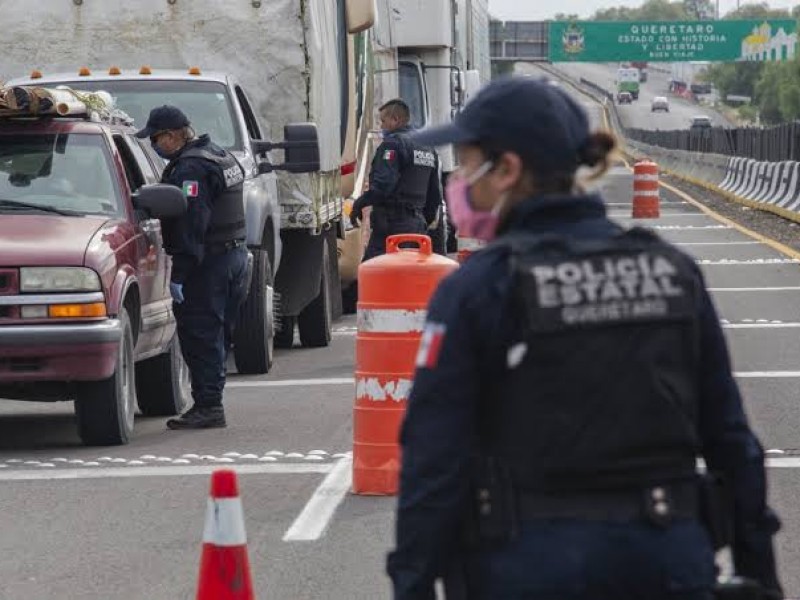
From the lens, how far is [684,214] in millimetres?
38469

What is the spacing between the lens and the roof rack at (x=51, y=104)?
11.4 m

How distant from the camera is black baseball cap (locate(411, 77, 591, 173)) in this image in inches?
148

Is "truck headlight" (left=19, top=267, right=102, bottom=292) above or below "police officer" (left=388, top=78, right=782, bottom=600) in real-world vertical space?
below

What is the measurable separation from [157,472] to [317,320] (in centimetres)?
673

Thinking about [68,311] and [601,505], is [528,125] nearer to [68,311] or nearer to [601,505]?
[601,505]

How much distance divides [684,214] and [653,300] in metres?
35.1

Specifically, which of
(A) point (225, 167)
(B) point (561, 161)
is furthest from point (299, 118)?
(B) point (561, 161)

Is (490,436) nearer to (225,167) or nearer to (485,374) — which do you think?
(485,374)

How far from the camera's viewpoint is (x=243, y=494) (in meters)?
9.68

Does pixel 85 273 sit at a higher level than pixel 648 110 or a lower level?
higher

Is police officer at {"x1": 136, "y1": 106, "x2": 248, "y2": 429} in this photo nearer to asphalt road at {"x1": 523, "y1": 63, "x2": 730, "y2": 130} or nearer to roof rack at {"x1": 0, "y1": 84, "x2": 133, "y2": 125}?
roof rack at {"x1": 0, "y1": 84, "x2": 133, "y2": 125}

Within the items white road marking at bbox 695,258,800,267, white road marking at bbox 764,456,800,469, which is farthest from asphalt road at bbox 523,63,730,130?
white road marking at bbox 764,456,800,469

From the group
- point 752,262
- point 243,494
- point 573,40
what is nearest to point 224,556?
point 243,494

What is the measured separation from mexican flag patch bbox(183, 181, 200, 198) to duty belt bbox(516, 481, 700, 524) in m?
8.09
